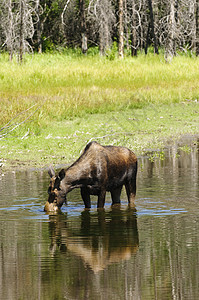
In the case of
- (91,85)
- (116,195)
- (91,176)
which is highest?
(91,176)

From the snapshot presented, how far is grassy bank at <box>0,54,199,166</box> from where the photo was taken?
16.8 m

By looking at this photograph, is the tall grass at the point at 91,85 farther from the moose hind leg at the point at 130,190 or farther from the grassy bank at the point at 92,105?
the moose hind leg at the point at 130,190

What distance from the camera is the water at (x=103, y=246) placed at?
17.3 ft

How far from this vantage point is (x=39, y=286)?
17.6ft

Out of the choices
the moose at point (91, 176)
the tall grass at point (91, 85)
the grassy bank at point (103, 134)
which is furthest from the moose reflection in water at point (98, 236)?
the tall grass at point (91, 85)

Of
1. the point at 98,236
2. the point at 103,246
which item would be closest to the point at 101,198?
the point at 98,236

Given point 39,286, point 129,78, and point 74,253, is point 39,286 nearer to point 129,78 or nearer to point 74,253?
point 74,253

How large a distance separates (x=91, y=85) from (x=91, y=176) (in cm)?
1779

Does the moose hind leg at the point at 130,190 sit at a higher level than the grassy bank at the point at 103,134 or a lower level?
higher

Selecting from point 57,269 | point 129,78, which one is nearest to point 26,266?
point 57,269

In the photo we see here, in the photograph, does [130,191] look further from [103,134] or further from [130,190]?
[103,134]

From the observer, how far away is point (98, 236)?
757cm

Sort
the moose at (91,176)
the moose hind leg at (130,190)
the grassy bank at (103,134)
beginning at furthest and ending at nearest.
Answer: the grassy bank at (103,134), the moose hind leg at (130,190), the moose at (91,176)

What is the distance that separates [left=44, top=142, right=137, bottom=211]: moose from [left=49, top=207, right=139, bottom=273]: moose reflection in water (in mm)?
251
